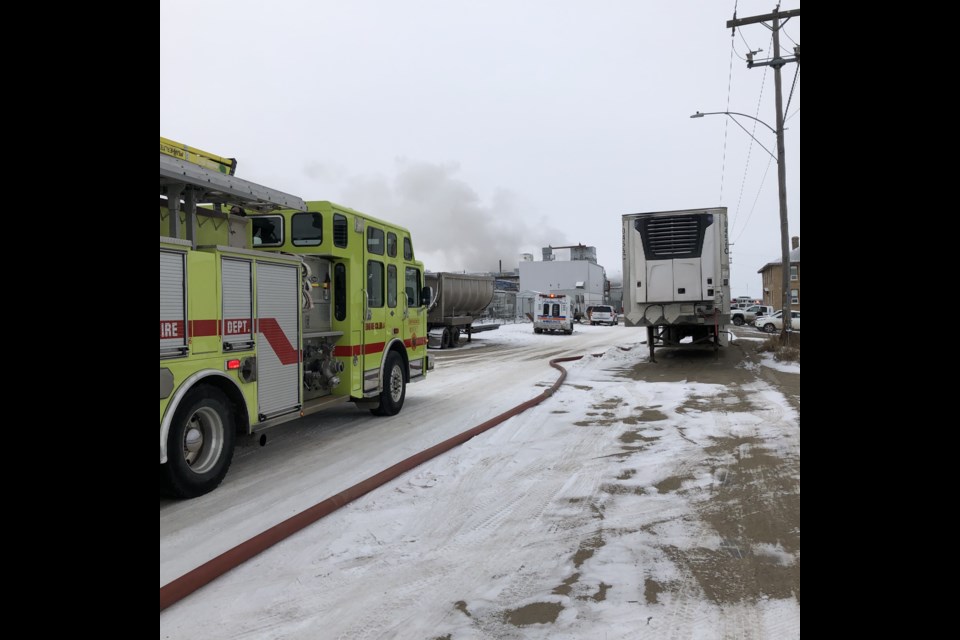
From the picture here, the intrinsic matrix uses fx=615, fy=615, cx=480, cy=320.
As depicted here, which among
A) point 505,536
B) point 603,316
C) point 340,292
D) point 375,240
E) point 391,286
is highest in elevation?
point 375,240

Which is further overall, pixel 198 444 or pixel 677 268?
pixel 677 268

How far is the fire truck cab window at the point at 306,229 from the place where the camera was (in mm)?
7977

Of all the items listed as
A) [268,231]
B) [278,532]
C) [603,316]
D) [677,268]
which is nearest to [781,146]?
[677,268]

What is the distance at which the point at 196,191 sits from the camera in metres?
5.62

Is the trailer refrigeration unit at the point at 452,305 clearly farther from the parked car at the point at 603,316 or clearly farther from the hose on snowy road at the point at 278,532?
the parked car at the point at 603,316

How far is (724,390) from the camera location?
39.1 ft

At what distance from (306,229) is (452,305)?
1597 cm

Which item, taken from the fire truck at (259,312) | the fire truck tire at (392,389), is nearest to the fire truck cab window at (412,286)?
the fire truck at (259,312)

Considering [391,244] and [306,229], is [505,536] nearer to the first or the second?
[306,229]

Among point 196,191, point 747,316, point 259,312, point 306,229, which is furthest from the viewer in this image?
point 747,316
